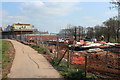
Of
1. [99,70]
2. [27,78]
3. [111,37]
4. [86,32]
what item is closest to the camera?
[27,78]

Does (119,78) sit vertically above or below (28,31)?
below

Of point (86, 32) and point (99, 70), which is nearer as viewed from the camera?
point (99, 70)

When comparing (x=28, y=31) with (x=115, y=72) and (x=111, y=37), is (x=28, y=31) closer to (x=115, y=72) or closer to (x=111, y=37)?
(x=111, y=37)

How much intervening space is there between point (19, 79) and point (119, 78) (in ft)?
13.3

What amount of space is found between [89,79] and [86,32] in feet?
167

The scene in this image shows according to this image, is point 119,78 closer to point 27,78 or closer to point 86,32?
point 27,78

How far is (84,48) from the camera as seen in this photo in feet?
70.4

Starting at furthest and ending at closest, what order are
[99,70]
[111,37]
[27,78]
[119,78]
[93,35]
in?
[93,35] < [111,37] < [99,70] < [27,78] < [119,78]

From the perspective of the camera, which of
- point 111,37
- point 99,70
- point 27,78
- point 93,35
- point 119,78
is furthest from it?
point 93,35

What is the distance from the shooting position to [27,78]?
620 cm

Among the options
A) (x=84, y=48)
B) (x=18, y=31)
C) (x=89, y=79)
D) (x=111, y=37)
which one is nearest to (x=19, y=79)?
(x=89, y=79)

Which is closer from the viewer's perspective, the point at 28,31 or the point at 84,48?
the point at 84,48

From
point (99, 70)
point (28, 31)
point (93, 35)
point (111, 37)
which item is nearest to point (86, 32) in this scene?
point (93, 35)

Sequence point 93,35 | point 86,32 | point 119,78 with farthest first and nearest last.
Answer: point 86,32 → point 93,35 → point 119,78
